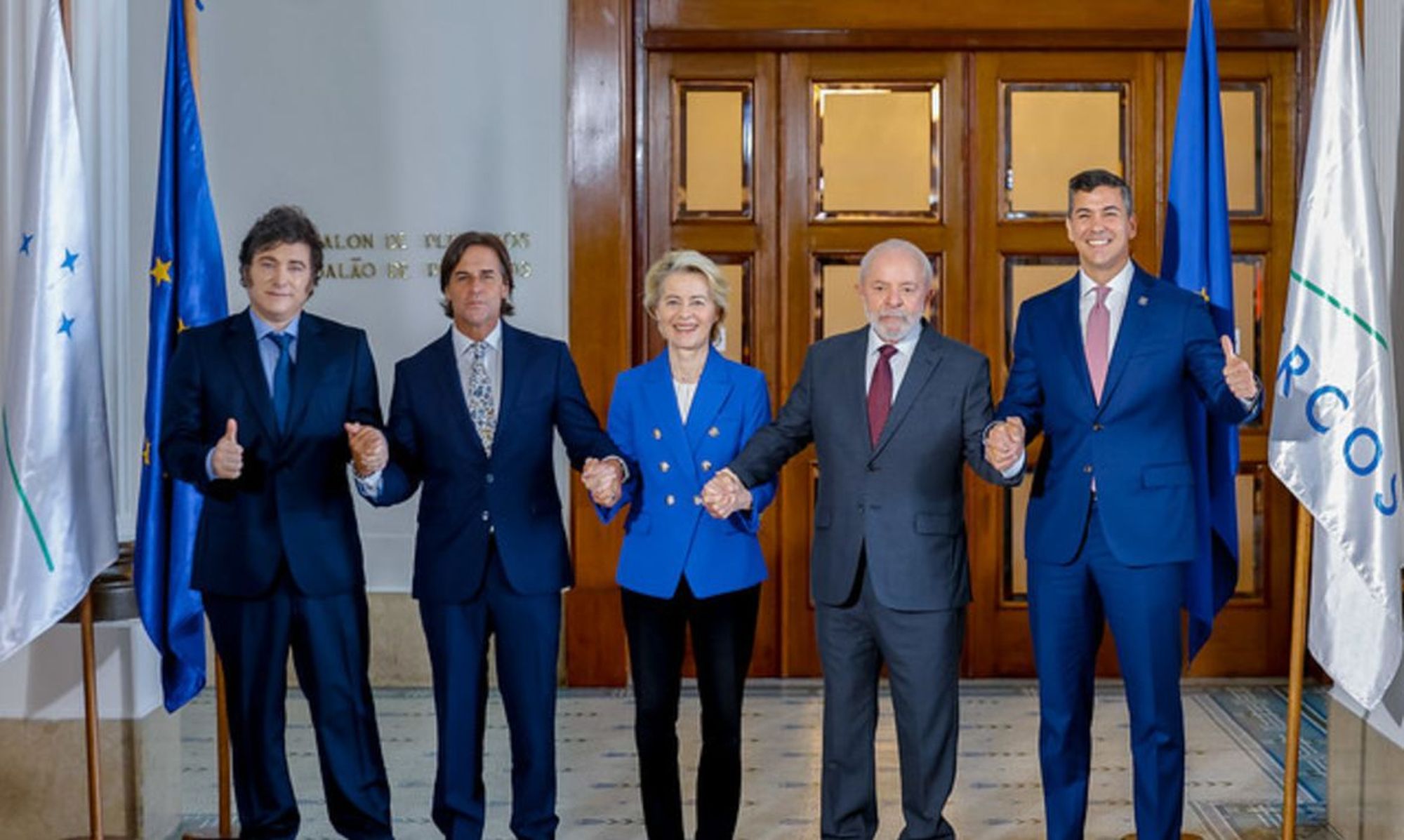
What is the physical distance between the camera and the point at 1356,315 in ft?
14.8

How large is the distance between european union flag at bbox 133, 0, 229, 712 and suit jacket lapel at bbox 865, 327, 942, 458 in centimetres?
192

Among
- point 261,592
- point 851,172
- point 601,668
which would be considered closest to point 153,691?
point 261,592

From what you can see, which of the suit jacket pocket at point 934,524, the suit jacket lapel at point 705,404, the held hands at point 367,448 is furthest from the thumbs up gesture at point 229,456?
the suit jacket pocket at point 934,524

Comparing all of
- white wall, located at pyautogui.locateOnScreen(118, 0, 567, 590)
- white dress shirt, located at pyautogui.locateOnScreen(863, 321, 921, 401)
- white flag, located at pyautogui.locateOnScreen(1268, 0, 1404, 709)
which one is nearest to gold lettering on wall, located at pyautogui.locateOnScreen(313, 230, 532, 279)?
white wall, located at pyautogui.locateOnScreen(118, 0, 567, 590)

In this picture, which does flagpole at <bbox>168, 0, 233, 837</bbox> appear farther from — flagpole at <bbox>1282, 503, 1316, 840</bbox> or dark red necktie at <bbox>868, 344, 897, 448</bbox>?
flagpole at <bbox>1282, 503, 1316, 840</bbox>

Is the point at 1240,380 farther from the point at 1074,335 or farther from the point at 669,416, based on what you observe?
the point at 669,416

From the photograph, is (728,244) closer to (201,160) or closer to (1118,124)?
(1118,124)

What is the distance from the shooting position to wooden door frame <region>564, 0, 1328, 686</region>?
7016 mm

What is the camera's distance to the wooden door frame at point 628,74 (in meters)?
7.02

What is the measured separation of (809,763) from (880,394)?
199cm

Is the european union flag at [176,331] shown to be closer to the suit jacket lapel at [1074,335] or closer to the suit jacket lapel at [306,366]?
the suit jacket lapel at [306,366]

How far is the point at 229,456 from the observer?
4129mm

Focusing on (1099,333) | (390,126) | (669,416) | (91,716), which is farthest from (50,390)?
(1099,333)

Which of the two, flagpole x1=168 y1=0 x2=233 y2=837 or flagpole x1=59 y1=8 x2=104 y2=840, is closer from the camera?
flagpole x1=59 y1=8 x2=104 y2=840
